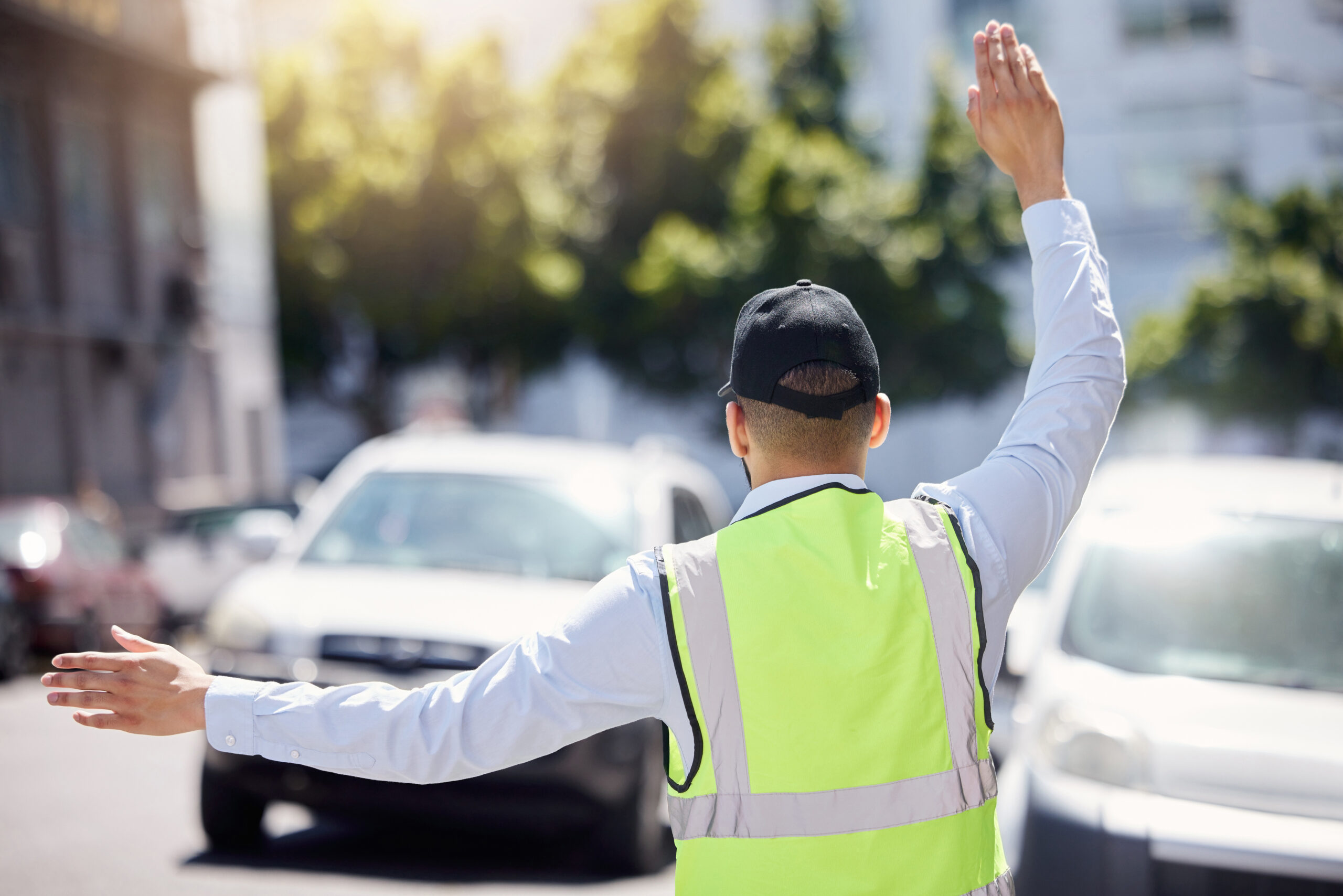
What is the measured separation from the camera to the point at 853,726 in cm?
196

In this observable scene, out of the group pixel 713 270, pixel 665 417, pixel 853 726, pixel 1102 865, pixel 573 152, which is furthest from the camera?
pixel 665 417

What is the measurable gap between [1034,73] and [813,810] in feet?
4.40

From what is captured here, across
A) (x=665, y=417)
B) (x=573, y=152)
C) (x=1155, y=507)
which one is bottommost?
(x=665, y=417)

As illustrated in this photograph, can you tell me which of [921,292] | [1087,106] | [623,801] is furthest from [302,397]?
[623,801]

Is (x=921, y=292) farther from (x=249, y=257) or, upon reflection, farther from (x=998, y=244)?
(x=249, y=257)

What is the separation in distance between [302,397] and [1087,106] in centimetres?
1986

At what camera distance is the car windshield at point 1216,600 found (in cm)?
461

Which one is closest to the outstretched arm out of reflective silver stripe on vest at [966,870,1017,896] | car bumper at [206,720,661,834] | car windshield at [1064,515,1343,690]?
reflective silver stripe on vest at [966,870,1017,896]

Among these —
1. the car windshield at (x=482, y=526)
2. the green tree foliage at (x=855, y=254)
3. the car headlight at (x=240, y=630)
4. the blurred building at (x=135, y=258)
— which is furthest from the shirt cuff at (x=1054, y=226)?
the green tree foliage at (x=855, y=254)

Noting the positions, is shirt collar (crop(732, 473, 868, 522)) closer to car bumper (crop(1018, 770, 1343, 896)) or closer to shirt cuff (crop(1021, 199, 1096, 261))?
shirt cuff (crop(1021, 199, 1096, 261))

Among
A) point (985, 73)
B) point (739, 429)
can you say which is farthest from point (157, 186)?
point (739, 429)

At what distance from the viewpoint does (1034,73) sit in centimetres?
249

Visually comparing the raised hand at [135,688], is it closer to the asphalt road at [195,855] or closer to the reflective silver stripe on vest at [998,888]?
the reflective silver stripe on vest at [998,888]

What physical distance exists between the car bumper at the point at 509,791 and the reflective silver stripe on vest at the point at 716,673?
365 centimetres
